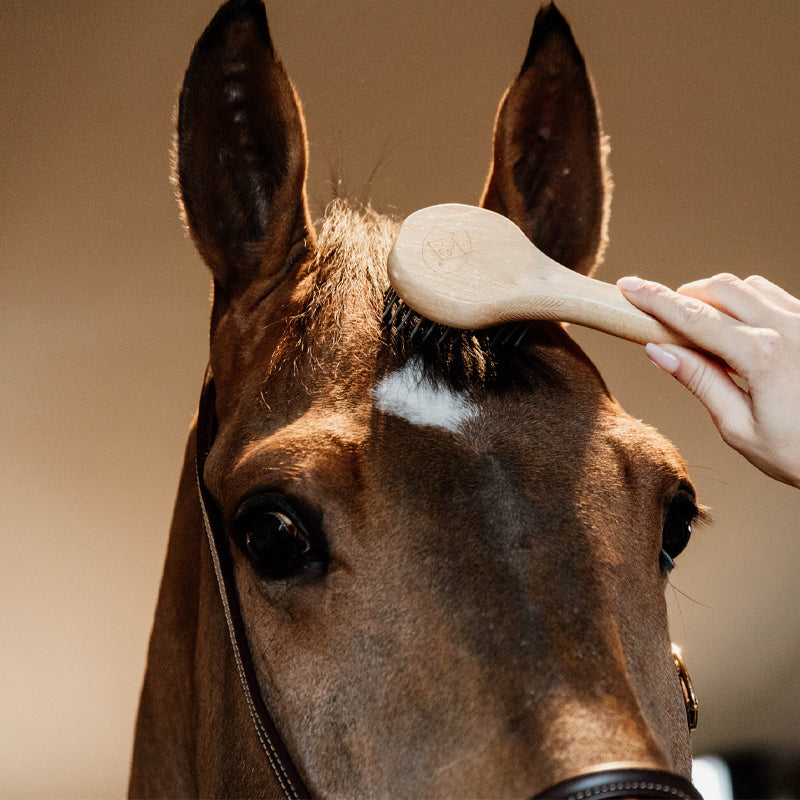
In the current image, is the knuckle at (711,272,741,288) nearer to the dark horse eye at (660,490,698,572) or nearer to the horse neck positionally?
the dark horse eye at (660,490,698,572)

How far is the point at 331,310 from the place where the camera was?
100 centimetres

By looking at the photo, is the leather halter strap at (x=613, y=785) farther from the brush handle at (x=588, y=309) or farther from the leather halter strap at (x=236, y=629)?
the brush handle at (x=588, y=309)

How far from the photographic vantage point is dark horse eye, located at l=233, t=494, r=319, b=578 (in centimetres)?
82

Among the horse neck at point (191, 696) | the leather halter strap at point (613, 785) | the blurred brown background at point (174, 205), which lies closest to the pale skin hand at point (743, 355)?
the leather halter strap at point (613, 785)

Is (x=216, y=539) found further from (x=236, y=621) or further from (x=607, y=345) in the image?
(x=607, y=345)

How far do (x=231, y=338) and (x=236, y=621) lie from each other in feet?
1.19

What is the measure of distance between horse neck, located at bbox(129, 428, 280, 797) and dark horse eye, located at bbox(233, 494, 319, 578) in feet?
0.63

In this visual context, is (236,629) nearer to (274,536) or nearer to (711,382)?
(274,536)

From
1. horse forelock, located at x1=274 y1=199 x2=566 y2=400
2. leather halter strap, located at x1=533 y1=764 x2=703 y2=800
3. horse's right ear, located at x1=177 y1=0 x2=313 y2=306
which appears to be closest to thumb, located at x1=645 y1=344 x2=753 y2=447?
horse forelock, located at x1=274 y1=199 x2=566 y2=400

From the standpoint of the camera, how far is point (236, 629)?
912 mm

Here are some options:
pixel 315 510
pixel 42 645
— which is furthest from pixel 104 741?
pixel 315 510

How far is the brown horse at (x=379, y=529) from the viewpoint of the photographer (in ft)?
2.29

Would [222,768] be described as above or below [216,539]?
below

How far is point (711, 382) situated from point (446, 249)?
1.01 feet
